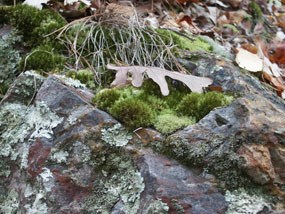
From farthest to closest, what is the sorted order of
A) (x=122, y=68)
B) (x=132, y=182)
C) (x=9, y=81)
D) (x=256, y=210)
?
(x=9, y=81) < (x=122, y=68) < (x=132, y=182) < (x=256, y=210)

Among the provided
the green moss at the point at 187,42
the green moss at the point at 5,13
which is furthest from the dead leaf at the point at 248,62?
the green moss at the point at 5,13

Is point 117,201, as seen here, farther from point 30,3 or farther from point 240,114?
point 30,3

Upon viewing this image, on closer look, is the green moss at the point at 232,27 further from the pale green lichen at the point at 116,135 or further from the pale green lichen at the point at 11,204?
the pale green lichen at the point at 11,204

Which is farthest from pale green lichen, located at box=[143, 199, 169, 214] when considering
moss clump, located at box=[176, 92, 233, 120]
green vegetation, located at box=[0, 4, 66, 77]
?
green vegetation, located at box=[0, 4, 66, 77]

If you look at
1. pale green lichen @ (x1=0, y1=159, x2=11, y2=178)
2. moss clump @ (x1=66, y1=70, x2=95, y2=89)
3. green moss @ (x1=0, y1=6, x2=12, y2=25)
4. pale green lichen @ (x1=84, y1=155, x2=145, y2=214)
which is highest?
green moss @ (x1=0, y1=6, x2=12, y2=25)

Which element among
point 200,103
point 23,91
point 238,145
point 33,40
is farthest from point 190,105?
point 33,40

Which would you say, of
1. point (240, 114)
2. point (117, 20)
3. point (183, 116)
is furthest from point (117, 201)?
point (117, 20)

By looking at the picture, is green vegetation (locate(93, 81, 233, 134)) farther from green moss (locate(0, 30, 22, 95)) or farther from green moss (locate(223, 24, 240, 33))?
green moss (locate(223, 24, 240, 33))
